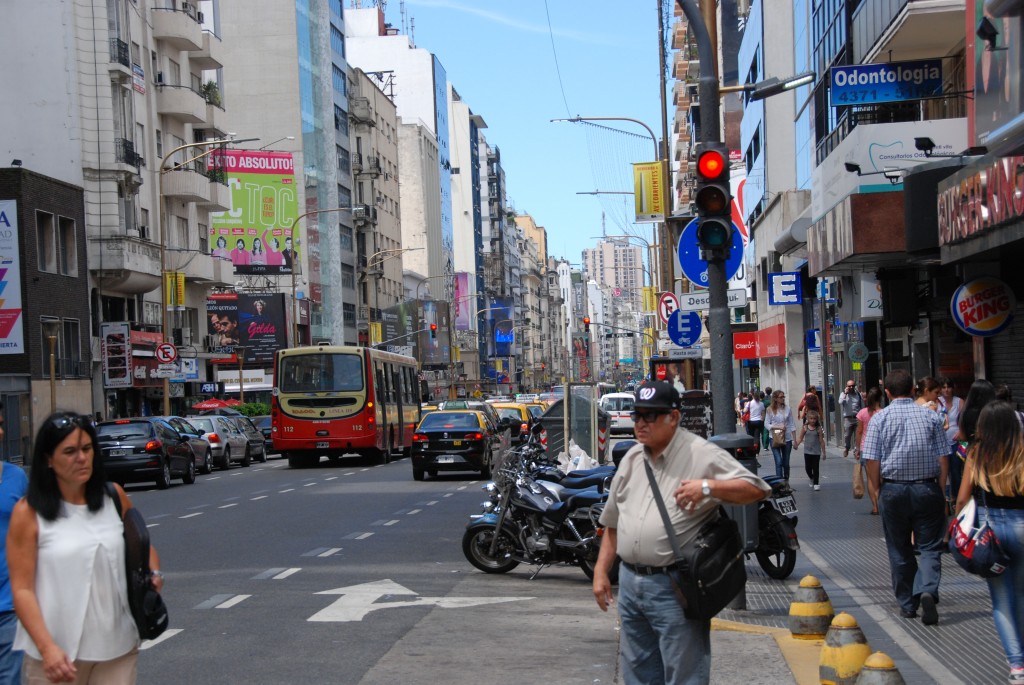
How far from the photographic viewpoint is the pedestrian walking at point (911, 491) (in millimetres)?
10156

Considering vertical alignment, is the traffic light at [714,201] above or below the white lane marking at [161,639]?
above

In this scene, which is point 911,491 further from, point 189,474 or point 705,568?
point 189,474

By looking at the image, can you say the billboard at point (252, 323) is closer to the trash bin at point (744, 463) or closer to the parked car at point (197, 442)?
the parked car at point (197, 442)

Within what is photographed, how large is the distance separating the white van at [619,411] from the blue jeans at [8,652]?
39.2 meters

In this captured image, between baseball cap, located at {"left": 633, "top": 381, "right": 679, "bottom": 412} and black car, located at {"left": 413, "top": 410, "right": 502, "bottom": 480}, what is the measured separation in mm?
23249

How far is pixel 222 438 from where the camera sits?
39562mm

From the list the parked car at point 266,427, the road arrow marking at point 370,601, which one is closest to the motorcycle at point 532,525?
the road arrow marking at point 370,601

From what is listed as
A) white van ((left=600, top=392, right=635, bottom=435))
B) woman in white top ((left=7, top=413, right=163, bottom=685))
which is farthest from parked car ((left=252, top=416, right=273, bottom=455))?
woman in white top ((left=7, top=413, right=163, bottom=685))

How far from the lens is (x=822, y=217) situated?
84.5ft

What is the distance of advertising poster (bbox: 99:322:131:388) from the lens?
154 feet

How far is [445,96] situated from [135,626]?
5473 inches

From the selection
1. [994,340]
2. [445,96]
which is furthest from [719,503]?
[445,96]

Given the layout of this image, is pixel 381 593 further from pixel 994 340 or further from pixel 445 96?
pixel 445 96

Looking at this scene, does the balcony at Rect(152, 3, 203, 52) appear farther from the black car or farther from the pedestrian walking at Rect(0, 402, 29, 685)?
the pedestrian walking at Rect(0, 402, 29, 685)
